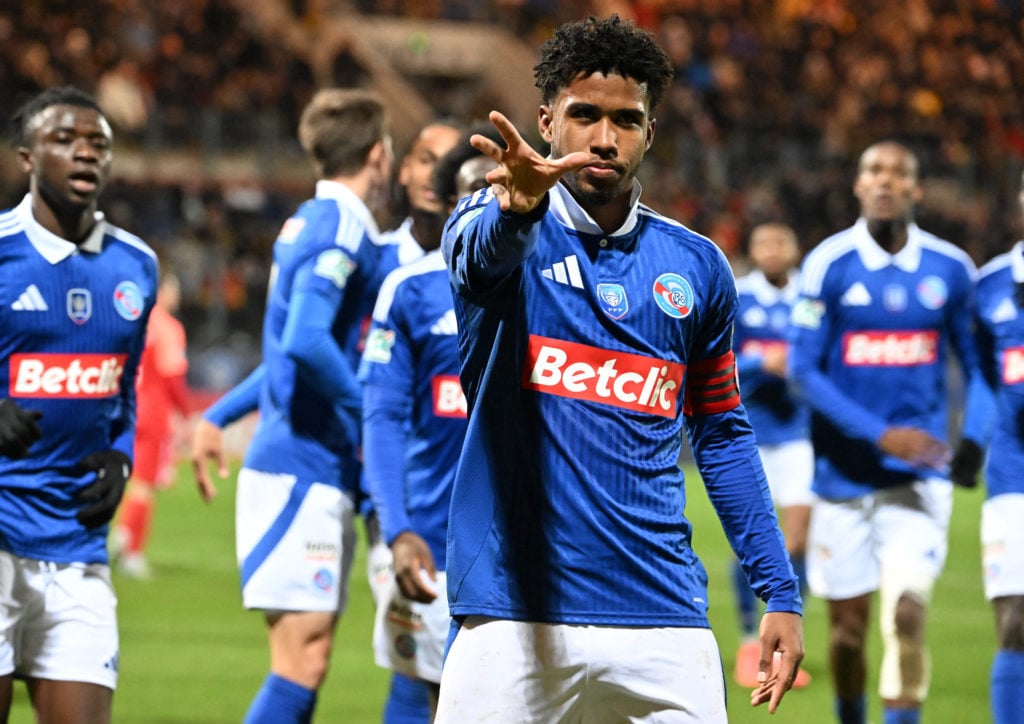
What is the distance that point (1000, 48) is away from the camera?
10.2 meters

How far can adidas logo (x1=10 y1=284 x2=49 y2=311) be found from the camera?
448 centimetres

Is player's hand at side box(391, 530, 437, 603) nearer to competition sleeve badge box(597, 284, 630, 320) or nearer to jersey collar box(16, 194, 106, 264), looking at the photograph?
competition sleeve badge box(597, 284, 630, 320)

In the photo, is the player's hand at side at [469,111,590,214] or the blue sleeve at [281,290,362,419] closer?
the player's hand at side at [469,111,590,214]

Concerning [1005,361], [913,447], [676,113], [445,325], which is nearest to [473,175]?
[445,325]

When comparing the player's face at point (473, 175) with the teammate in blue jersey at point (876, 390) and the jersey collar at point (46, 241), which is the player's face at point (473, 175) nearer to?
the jersey collar at point (46, 241)

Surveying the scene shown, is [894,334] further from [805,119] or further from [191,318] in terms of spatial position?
[805,119]

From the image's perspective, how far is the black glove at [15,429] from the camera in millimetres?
4129

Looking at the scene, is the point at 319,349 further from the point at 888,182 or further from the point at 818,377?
the point at 888,182

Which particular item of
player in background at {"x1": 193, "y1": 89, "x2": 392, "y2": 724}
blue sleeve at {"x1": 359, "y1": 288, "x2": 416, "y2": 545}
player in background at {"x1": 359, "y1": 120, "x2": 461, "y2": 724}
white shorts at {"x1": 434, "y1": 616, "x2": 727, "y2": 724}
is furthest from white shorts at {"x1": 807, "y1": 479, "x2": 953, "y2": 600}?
white shorts at {"x1": 434, "y1": 616, "x2": 727, "y2": 724}

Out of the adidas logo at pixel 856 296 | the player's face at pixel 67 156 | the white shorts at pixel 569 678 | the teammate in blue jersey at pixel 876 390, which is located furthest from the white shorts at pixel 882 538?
the player's face at pixel 67 156

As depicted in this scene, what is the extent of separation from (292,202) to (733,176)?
676cm

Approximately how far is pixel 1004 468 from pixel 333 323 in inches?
99.0

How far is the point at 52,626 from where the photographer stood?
14.3 feet

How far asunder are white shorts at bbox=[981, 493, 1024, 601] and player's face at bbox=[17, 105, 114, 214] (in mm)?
3340
